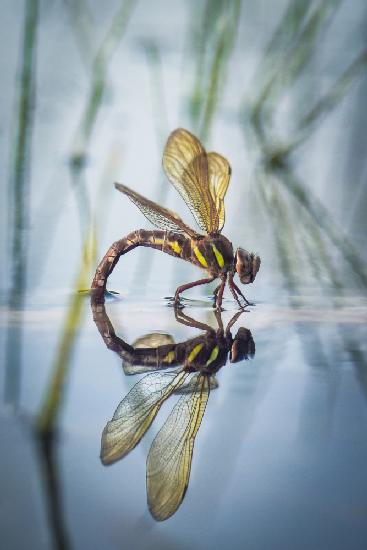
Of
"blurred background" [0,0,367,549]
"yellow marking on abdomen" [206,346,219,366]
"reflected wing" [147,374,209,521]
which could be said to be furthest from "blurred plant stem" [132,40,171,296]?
"reflected wing" [147,374,209,521]

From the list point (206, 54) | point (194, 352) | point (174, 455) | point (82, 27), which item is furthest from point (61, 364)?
point (82, 27)

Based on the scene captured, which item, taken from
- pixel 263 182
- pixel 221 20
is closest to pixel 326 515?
pixel 221 20

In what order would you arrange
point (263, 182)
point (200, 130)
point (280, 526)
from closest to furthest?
point (280, 526), point (200, 130), point (263, 182)

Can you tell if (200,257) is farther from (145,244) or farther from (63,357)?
(63,357)

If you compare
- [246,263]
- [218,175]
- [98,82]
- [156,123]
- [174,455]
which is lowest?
[174,455]

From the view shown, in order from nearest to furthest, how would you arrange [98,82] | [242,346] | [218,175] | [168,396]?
[168,396] < [242,346] < [98,82] < [218,175]

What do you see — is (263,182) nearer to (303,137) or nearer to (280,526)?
(303,137)

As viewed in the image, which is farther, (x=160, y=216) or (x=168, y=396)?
(x=160, y=216)

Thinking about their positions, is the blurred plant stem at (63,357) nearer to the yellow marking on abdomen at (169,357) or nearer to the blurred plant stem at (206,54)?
the yellow marking on abdomen at (169,357)
